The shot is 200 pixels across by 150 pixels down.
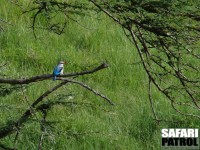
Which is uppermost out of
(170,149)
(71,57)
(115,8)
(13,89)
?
(71,57)

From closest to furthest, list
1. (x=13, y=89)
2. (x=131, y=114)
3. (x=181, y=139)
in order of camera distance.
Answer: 1. (x=13, y=89)
2. (x=181, y=139)
3. (x=131, y=114)

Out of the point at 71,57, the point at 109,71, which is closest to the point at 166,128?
the point at 109,71

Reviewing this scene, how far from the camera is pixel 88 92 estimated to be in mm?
4969

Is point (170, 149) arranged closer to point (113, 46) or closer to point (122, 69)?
point (122, 69)

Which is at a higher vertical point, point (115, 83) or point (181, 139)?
point (115, 83)

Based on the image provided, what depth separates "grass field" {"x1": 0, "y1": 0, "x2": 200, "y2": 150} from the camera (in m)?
4.23

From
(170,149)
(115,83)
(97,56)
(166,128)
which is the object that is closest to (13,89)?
(170,149)

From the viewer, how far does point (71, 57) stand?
218 inches

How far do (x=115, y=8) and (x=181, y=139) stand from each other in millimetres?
2334

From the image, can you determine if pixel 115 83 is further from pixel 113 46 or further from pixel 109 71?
pixel 113 46

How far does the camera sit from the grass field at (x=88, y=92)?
13.9ft

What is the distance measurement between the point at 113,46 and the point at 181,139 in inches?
69.4

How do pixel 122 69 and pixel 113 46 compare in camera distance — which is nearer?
pixel 122 69

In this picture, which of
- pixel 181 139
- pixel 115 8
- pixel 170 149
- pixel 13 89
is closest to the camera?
pixel 115 8
